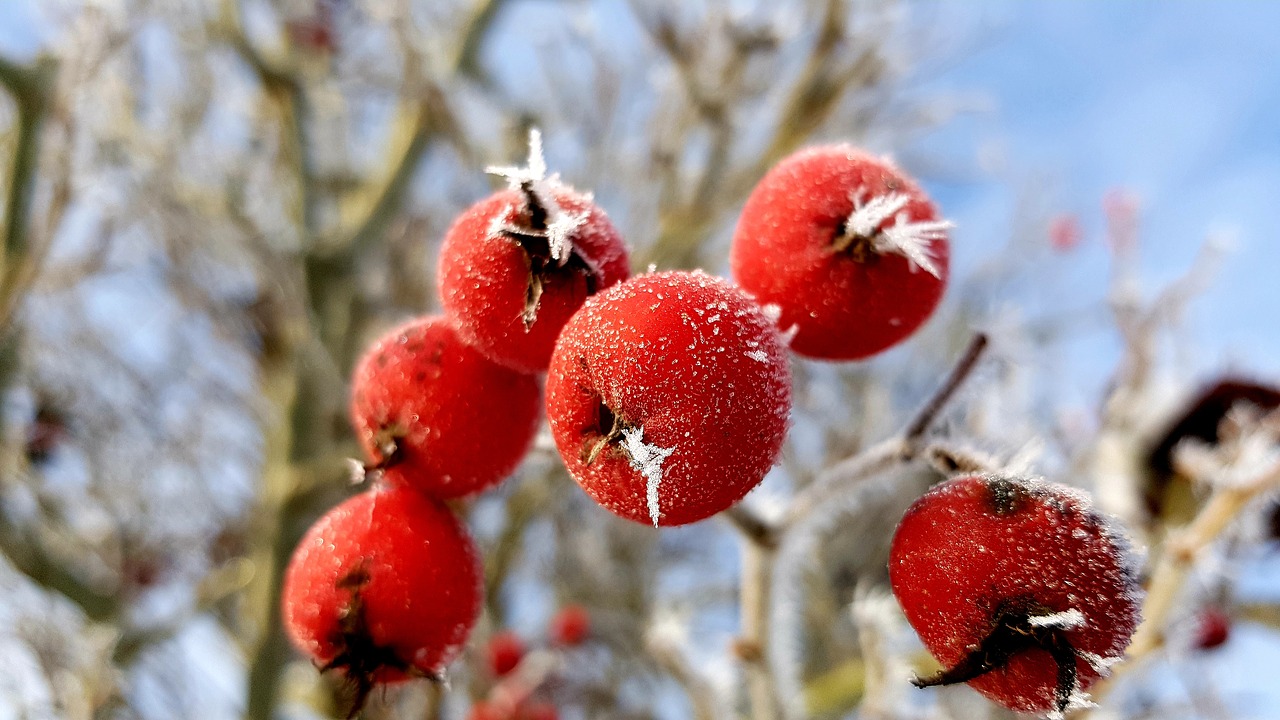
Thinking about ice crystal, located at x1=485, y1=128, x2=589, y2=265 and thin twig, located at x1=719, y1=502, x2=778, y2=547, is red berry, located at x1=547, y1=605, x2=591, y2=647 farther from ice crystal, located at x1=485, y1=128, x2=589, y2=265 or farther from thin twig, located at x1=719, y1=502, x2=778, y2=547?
ice crystal, located at x1=485, y1=128, x2=589, y2=265

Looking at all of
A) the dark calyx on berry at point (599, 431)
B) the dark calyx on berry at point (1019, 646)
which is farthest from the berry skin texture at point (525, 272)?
the dark calyx on berry at point (1019, 646)

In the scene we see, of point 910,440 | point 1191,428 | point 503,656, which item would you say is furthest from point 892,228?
point 503,656

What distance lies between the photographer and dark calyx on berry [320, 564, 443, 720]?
2.73ft

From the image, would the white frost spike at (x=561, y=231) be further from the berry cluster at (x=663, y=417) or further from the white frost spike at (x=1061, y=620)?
the white frost spike at (x=1061, y=620)

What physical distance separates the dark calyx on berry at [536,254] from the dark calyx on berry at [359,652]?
14.3 inches

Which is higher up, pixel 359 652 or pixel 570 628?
pixel 359 652

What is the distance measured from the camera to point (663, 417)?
0.63 m

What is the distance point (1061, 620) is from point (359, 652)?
71 cm

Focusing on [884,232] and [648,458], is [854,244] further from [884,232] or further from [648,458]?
[648,458]

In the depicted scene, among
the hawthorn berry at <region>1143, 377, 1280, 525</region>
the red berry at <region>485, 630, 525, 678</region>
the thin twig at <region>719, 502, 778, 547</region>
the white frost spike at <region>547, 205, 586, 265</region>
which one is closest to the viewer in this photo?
the white frost spike at <region>547, 205, 586, 265</region>

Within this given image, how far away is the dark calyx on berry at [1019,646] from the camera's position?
0.65 m

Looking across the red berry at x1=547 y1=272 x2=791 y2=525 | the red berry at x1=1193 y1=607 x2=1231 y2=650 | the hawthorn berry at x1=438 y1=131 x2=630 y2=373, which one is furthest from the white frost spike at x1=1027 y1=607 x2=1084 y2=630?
the red berry at x1=1193 y1=607 x2=1231 y2=650

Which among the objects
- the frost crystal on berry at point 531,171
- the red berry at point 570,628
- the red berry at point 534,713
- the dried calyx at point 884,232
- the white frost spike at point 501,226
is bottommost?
the red berry at point 570,628

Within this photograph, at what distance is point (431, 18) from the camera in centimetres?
435
